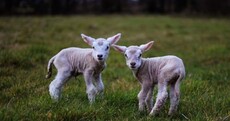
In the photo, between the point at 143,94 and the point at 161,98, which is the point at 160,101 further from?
the point at 143,94

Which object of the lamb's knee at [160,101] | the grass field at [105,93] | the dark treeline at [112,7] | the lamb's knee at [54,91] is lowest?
the dark treeline at [112,7]

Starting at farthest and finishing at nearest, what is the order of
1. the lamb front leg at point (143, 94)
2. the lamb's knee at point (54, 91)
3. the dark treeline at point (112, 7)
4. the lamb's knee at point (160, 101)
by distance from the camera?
the dark treeline at point (112, 7) → the lamb's knee at point (54, 91) → the lamb front leg at point (143, 94) → the lamb's knee at point (160, 101)

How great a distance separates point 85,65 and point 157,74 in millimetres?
1187

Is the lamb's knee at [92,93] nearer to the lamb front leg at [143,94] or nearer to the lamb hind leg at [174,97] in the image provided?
the lamb front leg at [143,94]

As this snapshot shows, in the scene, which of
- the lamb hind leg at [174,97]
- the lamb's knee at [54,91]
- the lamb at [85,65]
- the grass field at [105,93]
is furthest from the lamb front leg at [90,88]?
the lamb hind leg at [174,97]

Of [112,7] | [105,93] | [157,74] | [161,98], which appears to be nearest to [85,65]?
[105,93]

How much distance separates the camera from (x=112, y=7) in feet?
141

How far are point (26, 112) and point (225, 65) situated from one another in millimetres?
7440

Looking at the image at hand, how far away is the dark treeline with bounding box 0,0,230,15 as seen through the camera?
1393 inches

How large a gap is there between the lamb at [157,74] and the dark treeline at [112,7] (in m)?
28.1

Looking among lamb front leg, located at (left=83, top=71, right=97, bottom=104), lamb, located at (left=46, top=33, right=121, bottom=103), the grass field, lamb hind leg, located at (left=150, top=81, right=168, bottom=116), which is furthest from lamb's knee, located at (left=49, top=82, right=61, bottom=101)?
lamb hind leg, located at (left=150, top=81, right=168, bottom=116)

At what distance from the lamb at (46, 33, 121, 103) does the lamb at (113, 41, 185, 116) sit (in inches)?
14.3

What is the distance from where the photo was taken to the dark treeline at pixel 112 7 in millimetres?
35375

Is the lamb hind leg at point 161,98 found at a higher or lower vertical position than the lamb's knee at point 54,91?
higher
